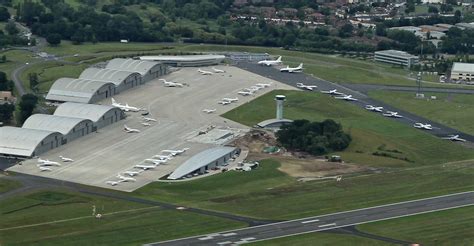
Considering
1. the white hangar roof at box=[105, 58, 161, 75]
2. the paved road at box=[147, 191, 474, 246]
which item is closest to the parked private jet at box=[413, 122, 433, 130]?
the paved road at box=[147, 191, 474, 246]

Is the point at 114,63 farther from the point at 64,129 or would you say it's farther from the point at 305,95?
the point at 64,129

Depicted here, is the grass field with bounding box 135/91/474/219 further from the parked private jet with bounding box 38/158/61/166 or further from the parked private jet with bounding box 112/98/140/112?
the parked private jet with bounding box 112/98/140/112

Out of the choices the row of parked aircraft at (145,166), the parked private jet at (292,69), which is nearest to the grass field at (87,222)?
the row of parked aircraft at (145,166)

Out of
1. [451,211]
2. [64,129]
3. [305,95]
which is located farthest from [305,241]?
[305,95]

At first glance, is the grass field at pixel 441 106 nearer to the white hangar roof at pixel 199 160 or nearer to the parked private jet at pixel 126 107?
the white hangar roof at pixel 199 160

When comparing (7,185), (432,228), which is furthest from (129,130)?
(432,228)
